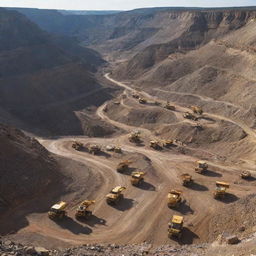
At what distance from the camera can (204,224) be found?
29.5 metres

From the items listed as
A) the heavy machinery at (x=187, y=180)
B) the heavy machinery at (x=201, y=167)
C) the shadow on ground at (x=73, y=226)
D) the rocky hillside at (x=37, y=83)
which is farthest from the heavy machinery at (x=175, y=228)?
the rocky hillside at (x=37, y=83)

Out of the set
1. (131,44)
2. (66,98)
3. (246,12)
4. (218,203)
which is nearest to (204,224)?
(218,203)

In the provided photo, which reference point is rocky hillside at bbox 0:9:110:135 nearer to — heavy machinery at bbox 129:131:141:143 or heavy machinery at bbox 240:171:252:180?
heavy machinery at bbox 129:131:141:143

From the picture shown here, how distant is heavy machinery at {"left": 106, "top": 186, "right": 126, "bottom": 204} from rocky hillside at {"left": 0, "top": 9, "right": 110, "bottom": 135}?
2921 cm

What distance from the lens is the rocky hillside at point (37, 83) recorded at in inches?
2591

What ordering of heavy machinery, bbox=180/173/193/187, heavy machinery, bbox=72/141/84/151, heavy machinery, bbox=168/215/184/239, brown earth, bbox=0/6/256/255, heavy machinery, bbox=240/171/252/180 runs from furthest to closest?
heavy machinery, bbox=72/141/84/151 → heavy machinery, bbox=240/171/252/180 → heavy machinery, bbox=180/173/193/187 → brown earth, bbox=0/6/256/255 → heavy machinery, bbox=168/215/184/239

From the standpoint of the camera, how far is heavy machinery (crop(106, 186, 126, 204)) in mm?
32312

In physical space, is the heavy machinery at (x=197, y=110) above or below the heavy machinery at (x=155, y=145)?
above

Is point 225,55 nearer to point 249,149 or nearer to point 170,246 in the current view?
point 249,149

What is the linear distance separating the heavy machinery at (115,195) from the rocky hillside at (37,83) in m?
29.2

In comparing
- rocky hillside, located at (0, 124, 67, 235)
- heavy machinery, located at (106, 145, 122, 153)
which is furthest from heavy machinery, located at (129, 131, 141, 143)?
rocky hillside, located at (0, 124, 67, 235)

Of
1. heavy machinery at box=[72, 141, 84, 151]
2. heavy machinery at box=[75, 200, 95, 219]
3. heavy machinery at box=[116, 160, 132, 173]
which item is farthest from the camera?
heavy machinery at box=[72, 141, 84, 151]

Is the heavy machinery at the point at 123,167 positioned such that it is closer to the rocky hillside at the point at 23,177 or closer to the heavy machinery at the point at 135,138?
the rocky hillside at the point at 23,177

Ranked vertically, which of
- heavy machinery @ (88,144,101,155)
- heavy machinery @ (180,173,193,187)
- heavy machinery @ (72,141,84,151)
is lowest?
heavy machinery @ (72,141,84,151)
